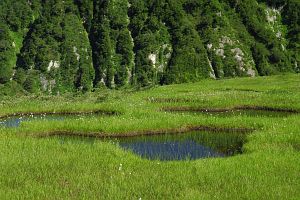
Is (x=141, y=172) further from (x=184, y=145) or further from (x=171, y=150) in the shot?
(x=184, y=145)

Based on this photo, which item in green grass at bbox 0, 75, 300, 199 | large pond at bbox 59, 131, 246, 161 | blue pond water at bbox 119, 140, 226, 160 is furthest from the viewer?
large pond at bbox 59, 131, 246, 161

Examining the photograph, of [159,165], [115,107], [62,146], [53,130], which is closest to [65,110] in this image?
[115,107]

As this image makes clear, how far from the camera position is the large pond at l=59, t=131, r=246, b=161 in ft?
74.1

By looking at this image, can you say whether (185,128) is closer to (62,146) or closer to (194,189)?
(62,146)

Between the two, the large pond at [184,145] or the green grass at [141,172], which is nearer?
the green grass at [141,172]

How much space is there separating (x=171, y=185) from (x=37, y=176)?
518 centimetres

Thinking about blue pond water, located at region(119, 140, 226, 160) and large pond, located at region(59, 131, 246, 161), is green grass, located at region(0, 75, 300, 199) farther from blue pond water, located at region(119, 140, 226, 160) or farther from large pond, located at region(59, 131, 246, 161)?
blue pond water, located at region(119, 140, 226, 160)

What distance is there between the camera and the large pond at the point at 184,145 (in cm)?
2258

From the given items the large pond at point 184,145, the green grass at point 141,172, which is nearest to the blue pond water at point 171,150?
the large pond at point 184,145

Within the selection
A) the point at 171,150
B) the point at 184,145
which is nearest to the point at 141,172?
the point at 171,150

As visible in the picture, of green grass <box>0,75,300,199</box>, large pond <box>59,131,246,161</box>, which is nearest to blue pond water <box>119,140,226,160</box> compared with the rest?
large pond <box>59,131,246,161</box>

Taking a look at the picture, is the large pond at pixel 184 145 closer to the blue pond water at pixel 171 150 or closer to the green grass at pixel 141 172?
the blue pond water at pixel 171 150

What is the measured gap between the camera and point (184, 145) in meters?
25.7

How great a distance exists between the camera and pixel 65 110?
44.5m
